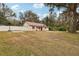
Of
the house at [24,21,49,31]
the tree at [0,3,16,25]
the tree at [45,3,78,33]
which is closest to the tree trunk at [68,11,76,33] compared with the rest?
the tree at [45,3,78,33]

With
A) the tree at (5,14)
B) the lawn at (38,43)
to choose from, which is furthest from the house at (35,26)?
the tree at (5,14)

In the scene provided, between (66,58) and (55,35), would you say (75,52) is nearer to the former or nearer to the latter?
(66,58)

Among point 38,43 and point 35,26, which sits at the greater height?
point 35,26

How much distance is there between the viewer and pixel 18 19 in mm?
1652

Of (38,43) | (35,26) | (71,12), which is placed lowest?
(38,43)

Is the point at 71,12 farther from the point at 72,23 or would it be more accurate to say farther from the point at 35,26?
the point at 35,26

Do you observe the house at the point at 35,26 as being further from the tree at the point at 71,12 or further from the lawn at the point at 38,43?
the tree at the point at 71,12

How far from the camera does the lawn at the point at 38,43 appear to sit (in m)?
1.62

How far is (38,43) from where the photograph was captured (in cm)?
164

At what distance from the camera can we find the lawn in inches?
63.9

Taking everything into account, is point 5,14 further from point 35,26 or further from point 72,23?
point 72,23

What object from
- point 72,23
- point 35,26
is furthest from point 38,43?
point 72,23

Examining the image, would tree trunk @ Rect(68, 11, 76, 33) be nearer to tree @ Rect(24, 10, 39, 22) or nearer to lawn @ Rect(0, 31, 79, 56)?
lawn @ Rect(0, 31, 79, 56)

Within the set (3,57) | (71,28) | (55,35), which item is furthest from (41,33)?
(3,57)
